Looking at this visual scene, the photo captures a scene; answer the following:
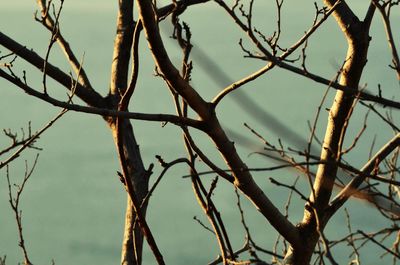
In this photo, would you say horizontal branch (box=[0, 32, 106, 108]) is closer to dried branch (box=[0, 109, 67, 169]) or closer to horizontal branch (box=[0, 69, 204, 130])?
dried branch (box=[0, 109, 67, 169])

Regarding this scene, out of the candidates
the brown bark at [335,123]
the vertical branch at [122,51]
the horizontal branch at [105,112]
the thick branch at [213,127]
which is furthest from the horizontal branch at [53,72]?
the brown bark at [335,123]

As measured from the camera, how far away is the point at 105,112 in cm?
376

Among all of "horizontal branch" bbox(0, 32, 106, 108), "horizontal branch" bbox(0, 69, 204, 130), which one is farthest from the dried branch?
"horizontal branch" bbox(0, 69, 204, 130)

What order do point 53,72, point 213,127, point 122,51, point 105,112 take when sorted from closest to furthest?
point 105,112 < point 213,127 < point 53,72 < point 122,51

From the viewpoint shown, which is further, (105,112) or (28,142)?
(28,142)

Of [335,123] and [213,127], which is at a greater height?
[335,123]

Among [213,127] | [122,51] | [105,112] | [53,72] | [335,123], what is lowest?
[105,112]

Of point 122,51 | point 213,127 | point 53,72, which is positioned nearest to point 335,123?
point 213,127

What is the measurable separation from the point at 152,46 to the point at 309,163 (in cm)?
102

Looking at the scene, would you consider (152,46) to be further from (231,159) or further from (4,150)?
(4,150)

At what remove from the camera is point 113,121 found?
6336mm

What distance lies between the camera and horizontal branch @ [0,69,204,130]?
3806 millimetres

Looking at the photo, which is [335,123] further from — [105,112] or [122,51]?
[122,51]

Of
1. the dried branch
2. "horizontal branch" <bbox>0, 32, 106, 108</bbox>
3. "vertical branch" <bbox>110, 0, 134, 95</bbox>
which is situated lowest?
the dried branch
